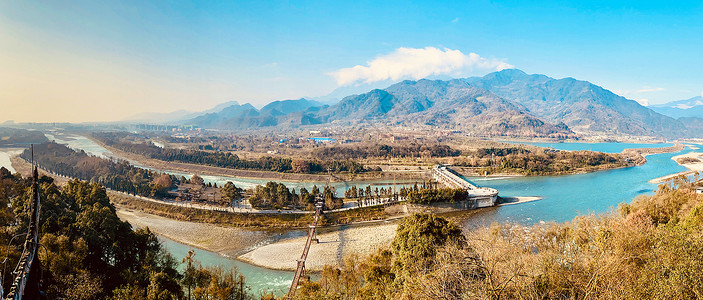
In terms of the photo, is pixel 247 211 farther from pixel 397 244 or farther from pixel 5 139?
pixel 5 139

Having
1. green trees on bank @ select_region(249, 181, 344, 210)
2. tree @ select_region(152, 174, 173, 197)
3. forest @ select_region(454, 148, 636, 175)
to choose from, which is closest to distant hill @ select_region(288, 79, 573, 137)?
forest @ select_region(454, 148, 636, 175)

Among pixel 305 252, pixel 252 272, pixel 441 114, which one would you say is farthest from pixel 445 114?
pixel 252 272

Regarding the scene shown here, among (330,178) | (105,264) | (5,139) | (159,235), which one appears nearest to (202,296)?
(105,264)

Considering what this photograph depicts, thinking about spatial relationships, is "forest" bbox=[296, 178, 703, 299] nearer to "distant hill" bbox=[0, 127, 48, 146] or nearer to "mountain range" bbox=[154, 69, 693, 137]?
"distant hill" bbox=[0, 127, 48, 146]

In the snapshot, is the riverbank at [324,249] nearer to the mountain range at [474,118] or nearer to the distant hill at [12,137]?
the distant hill at [12,137]

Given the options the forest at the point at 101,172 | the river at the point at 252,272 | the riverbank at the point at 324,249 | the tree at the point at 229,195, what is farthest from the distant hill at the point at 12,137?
the riverbank at the point at 324,249

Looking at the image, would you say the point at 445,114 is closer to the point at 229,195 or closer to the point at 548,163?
the point at 548,163
